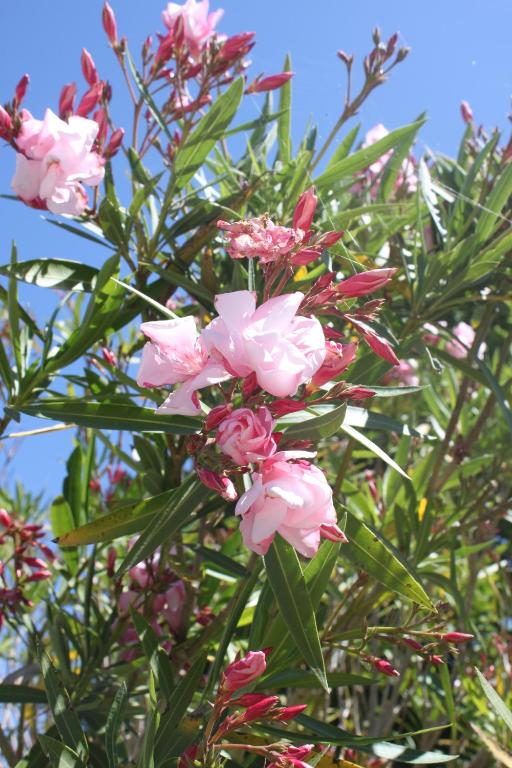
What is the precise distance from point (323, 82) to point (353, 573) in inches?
46.4

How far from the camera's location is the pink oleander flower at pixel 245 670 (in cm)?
87

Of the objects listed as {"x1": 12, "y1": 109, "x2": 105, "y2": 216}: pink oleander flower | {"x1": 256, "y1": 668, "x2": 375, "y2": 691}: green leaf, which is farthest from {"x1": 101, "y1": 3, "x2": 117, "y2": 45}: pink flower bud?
{"x1": 256, "y1": 668, "x2": 375, "y2": 691}: green leaf

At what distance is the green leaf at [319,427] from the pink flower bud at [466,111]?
1218 mm

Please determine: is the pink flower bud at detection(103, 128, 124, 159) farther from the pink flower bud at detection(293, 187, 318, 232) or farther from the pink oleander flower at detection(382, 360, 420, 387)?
the pink oleander flower at detection(382, 360, 420, 387)

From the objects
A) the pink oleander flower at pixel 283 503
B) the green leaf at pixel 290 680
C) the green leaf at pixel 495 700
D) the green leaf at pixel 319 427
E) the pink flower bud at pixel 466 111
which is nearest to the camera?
the pink oleander flower at pixel 283 503

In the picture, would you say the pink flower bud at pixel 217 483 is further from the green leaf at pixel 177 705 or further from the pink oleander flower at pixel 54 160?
the pink oleander flower at pixel 54 160

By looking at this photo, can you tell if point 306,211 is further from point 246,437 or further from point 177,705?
point 177,705

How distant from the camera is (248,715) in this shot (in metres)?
0.90

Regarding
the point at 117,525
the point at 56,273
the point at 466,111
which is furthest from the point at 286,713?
the point at 466,111

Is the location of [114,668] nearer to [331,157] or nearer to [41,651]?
[41,651]

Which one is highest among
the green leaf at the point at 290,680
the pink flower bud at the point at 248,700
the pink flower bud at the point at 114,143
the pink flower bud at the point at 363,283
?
the pink flower bud at the point at 114,143

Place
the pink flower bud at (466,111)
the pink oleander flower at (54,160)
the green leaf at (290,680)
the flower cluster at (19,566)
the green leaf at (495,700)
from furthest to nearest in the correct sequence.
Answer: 1. the pink flower bud at (466,111)
2. the flower cluster at (19,566)
3. the pink oleander flower at (54,160)
4. the green leaf at (290,680)
5. the green leaf at (495,700)

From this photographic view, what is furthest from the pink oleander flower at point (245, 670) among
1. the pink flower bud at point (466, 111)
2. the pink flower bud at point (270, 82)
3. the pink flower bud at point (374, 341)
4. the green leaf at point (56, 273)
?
the pink flower bud at point (466, 111)

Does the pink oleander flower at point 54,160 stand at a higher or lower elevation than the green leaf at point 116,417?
higher
